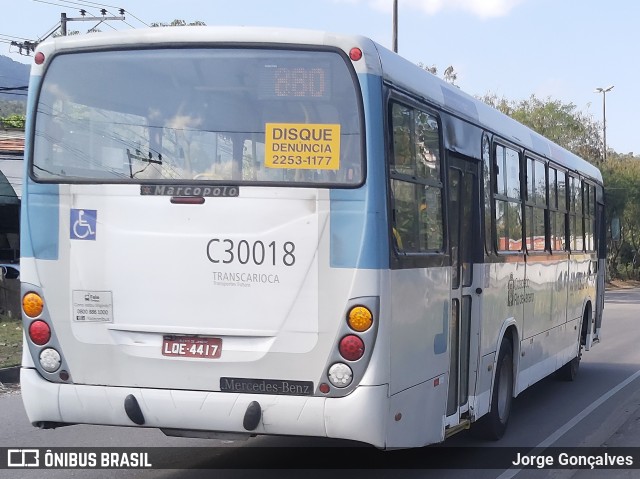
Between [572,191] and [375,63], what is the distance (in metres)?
7.61

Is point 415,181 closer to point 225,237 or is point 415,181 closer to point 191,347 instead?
point 225,237

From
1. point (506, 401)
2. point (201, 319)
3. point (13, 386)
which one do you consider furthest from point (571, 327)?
point (201, 319)

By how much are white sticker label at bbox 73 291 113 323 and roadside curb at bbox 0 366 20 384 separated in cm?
584

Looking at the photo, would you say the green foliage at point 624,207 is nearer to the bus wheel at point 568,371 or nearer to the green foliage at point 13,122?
the green foliage at point 13,122

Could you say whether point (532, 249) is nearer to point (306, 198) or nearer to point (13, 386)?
point (306, 198)

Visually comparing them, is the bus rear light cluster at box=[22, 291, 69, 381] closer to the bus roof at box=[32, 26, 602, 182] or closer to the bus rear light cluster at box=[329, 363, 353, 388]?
the bus roof at box=[32, 26, 602, 182]

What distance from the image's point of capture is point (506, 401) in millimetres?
9844

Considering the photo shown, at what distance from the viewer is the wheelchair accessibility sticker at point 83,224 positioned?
6.40 metres

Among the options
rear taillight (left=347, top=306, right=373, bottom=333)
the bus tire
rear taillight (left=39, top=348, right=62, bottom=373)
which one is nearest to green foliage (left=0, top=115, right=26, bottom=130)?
the bus tire

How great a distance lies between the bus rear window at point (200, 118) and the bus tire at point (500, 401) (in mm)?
4033

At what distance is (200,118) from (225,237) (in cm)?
84

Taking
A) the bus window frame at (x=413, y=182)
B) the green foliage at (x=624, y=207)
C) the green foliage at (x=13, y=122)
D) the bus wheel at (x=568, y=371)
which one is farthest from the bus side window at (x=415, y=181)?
the green foliage at (x=624, y=207)

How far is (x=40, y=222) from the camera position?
6.50m

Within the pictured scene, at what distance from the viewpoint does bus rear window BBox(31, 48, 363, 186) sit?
6203 millimetres
